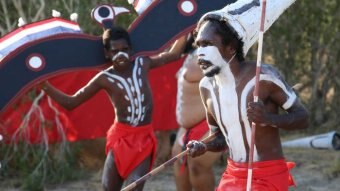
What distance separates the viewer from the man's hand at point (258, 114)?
3.88m

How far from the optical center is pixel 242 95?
13.5ft

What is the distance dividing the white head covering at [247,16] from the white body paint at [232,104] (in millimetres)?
158

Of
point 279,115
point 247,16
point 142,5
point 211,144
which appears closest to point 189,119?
point 142,5

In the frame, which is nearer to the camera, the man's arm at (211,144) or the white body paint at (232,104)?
the white body paint at (232,104)

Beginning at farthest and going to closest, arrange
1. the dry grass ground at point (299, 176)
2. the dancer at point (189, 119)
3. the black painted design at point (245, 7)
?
the dry grass ground at point (299, 176), the dancer at point (189, 119), the black painted design at point (245, 7)

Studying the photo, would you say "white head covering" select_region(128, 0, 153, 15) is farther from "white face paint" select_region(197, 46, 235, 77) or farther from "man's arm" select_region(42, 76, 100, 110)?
"white face paint" select_region(197, 46, 235, 77)

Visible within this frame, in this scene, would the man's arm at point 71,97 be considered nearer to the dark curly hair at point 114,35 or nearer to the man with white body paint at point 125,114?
the man with white body paint at point 125,114

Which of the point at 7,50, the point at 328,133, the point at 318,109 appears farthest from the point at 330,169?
the point at 7,50

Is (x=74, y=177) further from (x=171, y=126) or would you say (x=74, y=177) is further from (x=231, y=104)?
(x=231, y=104)

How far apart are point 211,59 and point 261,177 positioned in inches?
24.9

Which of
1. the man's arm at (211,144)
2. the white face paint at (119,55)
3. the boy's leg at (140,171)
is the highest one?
the white face paint at (119,55)

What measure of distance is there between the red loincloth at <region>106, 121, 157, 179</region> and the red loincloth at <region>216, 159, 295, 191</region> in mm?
1582

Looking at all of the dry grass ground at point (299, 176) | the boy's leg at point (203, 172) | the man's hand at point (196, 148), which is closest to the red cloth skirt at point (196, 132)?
the boy's leg at point (203, 172)

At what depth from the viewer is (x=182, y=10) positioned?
5176mm
